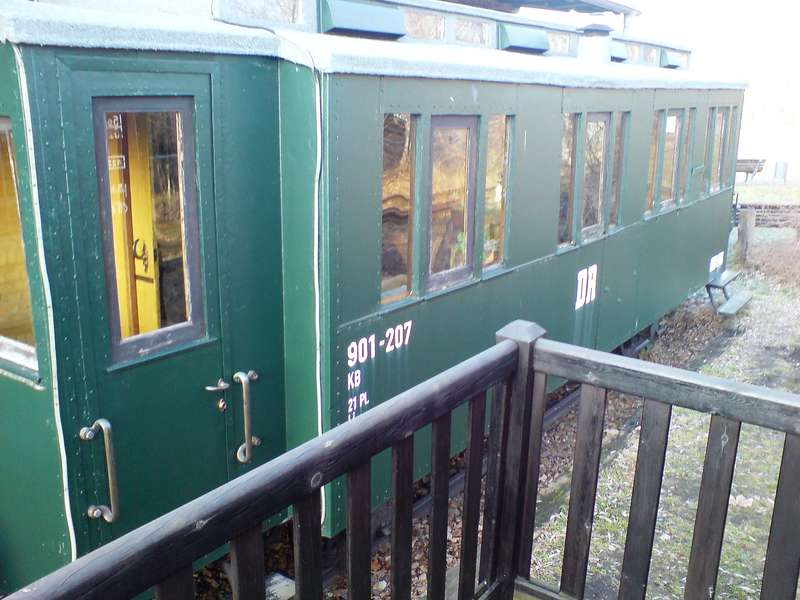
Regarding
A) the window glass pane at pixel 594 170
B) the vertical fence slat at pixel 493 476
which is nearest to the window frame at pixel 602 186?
the window glass pane at pixel 594 170

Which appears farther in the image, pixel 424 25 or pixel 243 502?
pixel 424 25

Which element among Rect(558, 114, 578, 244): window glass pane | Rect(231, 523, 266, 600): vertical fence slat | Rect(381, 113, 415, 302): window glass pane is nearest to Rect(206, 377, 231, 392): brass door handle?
Rect(381, 113, 415, 302): window glass pane

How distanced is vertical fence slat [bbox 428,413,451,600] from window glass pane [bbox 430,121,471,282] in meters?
1.87

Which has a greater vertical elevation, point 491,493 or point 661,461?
point 661,461

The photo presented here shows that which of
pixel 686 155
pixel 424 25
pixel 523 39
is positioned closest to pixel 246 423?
pixel 424 25

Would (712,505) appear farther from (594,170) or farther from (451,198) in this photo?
(594,170)

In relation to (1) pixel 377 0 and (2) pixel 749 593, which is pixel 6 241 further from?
(2) pixel 749 593

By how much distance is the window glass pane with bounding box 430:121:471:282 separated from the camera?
3922 mm

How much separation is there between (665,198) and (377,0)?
4.11 meters

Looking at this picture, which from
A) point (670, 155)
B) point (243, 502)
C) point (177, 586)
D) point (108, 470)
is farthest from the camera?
point (670, 155)

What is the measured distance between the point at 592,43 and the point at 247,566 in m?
5.24

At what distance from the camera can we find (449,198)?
408cm

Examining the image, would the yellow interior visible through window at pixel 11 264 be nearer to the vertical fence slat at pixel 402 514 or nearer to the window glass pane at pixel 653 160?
the vertical fence slat at pixel 402 514

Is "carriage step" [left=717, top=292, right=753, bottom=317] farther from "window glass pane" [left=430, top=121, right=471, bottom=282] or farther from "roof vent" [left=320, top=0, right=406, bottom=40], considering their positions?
"roof vent" [left=320, top=0, right=406, bottom=40]
